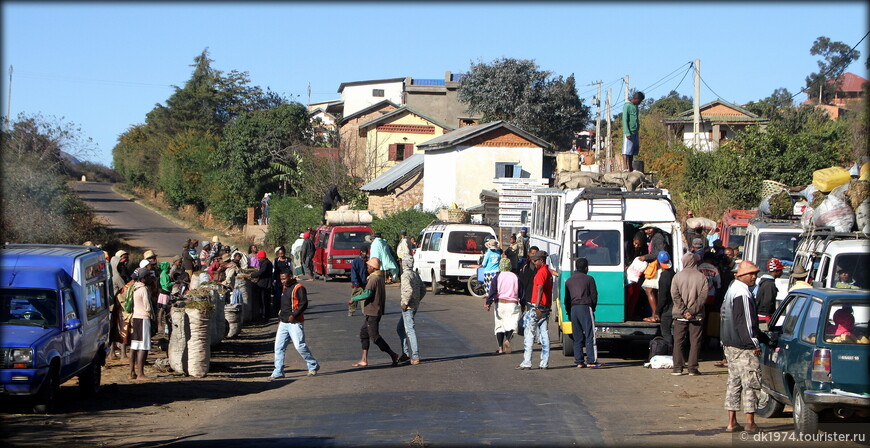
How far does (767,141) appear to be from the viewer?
2897 centimetres

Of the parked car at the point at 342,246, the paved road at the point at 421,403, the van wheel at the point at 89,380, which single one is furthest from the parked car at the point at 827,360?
the parked car at the point at 342,246

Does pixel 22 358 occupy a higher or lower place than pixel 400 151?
lower

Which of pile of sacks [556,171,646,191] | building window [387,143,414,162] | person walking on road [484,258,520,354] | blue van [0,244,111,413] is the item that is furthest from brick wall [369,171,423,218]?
blue van [0,244,111,413]

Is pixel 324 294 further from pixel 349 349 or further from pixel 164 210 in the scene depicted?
pixel 164 210

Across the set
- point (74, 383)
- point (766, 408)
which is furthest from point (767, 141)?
point (74, 383)

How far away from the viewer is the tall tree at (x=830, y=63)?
25163 mm

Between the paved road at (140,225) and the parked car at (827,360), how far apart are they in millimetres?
35124

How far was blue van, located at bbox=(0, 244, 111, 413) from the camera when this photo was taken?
1052 centimetres

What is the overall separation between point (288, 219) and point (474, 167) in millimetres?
11152

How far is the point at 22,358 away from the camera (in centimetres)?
1051

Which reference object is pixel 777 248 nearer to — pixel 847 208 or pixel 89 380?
pixel 847 208

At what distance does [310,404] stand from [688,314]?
19.4 feet

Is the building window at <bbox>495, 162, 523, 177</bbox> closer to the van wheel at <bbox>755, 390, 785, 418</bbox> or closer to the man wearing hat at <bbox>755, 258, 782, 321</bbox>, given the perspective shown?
the man wearing hat at <bbox>755, 258, 782, 321</bbox>

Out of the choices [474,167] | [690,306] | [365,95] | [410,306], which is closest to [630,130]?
[690,306]
